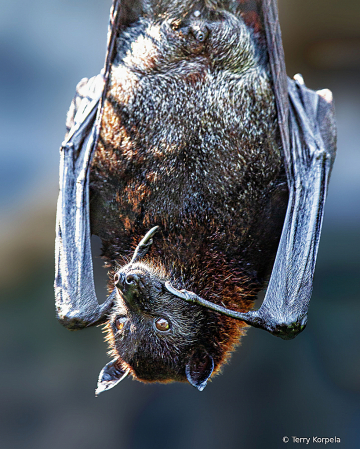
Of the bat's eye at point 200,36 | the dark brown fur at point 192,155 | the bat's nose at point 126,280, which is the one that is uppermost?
the bat's eye at point 200,36

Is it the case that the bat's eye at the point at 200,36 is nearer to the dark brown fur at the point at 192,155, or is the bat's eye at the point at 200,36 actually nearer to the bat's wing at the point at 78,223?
the dark brown fur at the point at 192,155

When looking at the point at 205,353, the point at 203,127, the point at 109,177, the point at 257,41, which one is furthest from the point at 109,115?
the point at 205,353

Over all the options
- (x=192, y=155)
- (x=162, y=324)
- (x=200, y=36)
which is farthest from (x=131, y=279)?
(x=200, y=36)

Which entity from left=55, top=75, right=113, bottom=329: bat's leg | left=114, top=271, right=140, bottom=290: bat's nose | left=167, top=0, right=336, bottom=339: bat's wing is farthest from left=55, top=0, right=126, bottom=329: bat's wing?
left=167, top=0, right=336, bottom=339: bat's wing

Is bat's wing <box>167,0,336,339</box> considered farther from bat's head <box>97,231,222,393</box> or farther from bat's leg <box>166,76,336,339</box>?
bat's head <box>97,231,222,393</box>

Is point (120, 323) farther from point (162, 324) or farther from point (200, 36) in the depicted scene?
point (200, 36)

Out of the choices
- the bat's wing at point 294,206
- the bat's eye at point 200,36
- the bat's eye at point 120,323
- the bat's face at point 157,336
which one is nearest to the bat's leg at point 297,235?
the bat's wing at point 294,206
